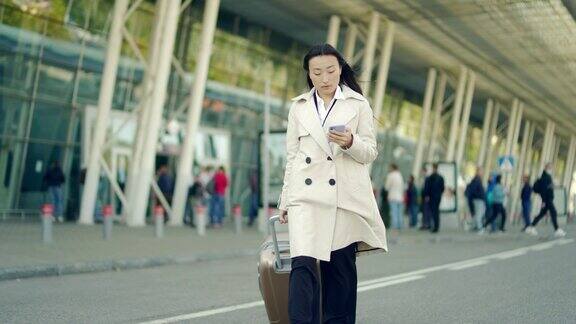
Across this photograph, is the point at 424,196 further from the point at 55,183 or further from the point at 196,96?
the point at 55,183

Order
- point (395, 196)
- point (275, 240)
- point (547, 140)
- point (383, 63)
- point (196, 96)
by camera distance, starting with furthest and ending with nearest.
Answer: point (547, 140), point (383, 63), point (395, 196), point (196, 96), point (275, 240)

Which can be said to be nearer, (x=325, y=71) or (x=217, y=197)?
(x=325, y=71)

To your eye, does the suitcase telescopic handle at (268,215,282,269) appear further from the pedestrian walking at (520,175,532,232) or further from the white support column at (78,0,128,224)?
the pedestrian walking at (520,175,532,232)

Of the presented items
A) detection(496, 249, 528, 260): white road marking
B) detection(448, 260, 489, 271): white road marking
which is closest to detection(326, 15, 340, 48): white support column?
detection(496, 249, 528, 260): white road marking

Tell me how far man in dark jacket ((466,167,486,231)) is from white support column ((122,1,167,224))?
32.1 feet

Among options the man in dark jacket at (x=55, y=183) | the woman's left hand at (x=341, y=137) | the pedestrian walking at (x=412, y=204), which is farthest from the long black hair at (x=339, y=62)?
the pedestrian walking at (x=412, y=204)

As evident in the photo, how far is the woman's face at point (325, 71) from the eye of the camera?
4.63 m

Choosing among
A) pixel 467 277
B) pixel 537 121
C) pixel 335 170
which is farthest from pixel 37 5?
pixel 537 121

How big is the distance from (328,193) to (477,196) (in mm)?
20927

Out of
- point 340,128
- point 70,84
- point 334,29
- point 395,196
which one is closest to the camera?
point 340,128

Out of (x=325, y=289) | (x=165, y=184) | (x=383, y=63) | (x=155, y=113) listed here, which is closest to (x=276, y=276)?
(x=325, y=289)

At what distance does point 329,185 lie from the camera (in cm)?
447

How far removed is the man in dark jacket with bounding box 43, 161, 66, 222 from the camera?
2161cm

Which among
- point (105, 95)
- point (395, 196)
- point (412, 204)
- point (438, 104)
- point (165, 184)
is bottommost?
point (165, 184)
